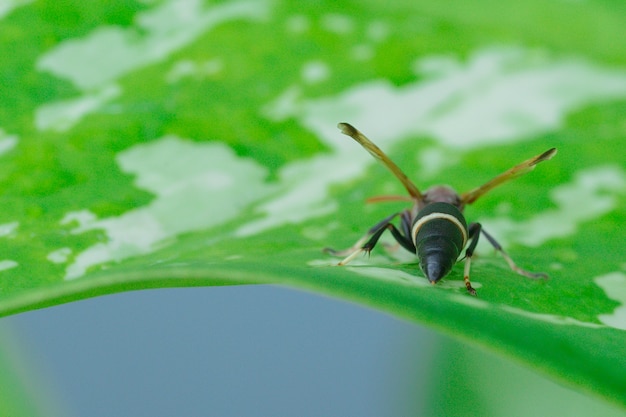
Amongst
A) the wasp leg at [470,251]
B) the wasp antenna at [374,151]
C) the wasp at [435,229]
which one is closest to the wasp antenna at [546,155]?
the wasp at [435,229]

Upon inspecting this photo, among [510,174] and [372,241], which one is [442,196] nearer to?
[510,174]

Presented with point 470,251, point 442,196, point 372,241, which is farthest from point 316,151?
point 470,251

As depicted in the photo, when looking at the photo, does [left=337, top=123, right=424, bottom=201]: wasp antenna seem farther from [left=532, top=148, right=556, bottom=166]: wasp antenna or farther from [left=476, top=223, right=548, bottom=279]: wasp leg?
[left=532, top=148, right=556, bottom=166]: wasp antenna

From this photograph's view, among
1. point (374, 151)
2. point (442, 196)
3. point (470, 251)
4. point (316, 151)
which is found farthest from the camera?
point (316, 151)

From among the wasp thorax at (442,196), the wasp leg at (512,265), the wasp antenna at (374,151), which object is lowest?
the wasp leg at (512,265)

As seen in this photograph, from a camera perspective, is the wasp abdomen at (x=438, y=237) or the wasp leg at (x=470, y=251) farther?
the wasp abdomen at (x=438, y=237)

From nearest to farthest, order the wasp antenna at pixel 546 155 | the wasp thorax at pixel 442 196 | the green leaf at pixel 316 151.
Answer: the green leaf at pixel 316 151, the wasp antenna at pixel 546 155, the wasp thorax at pixel 442 196

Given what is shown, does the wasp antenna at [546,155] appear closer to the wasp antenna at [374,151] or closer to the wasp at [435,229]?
the wasp at [435,229]

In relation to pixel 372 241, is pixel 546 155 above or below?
above
